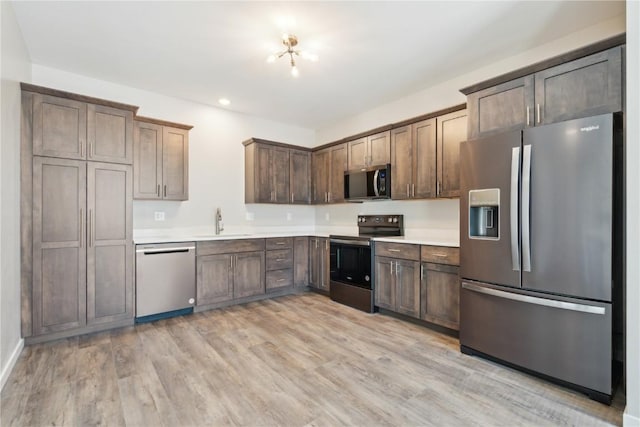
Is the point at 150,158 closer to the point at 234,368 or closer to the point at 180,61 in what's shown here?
the point at 180,61

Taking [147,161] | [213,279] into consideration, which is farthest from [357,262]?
[147,161]

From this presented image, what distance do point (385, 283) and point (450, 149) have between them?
1.69 meters

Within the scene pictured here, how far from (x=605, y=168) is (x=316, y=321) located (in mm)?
2855

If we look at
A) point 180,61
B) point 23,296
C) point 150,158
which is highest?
point 180,61

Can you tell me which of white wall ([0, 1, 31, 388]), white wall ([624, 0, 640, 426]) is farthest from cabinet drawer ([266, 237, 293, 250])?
white wall ([624, 0, 640, 426])

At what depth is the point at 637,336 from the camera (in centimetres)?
174

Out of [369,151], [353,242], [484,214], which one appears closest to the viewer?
[484,214]

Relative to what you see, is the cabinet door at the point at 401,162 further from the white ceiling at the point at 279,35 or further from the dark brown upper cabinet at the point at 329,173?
the dark brown upper cabinet at the point at 329,173

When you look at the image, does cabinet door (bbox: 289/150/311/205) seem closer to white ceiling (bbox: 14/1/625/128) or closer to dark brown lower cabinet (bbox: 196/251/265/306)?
dark brown lower cabinet (bbox: 196/251/265/306)

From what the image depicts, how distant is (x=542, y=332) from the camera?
2229mm

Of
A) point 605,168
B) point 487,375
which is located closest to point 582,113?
point 605,168

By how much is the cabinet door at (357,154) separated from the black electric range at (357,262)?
0.76 meters

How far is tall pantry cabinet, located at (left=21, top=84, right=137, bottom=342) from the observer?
2.85m

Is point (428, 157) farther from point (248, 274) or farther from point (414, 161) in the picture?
point (248, 274)
